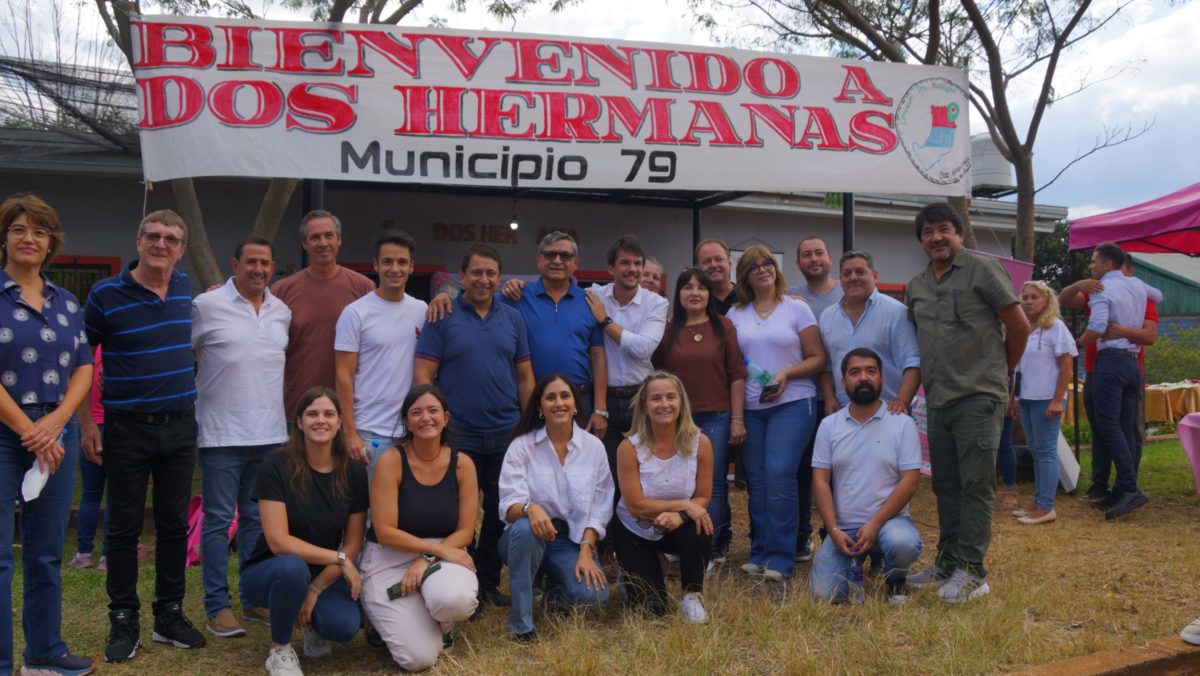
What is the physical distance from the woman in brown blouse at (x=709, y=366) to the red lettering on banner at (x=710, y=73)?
239cm

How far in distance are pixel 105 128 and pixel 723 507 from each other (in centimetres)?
713

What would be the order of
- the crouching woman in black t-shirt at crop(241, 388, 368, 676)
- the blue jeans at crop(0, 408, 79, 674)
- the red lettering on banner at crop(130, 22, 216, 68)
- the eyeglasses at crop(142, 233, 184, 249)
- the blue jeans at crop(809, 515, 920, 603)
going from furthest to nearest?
1. the red lettering on banner at crop(130, 22, 216, 68)
2. the blue jeans at crop(809, 515, 920, 603)
3. the eyeglasses at crop(142, 233, 184, 249)
4. the crouching woman in black t-shirt at crop(241, 388, 368, 676)
5. the blue jeans at crop(0, 408, 79, 674)

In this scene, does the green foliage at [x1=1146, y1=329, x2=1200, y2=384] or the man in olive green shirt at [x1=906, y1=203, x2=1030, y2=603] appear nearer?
the man in olive green shirt at [x1=906, y1=203, x2=1030, y2=603]

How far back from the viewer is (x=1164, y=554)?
18.0ft

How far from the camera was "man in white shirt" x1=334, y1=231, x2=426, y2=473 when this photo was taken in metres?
4.29

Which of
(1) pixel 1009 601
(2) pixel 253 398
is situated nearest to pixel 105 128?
(2) pixel 253 398

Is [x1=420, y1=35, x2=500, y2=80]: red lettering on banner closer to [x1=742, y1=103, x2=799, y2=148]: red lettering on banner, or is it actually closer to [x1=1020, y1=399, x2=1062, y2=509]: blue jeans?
[x1=742, y1=103, x2=799, y2=148]: red lettering on banner

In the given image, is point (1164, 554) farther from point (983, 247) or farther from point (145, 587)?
point (983, 247)

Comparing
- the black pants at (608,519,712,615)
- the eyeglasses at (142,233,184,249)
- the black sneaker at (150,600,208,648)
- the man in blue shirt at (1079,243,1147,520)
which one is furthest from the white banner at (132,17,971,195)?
the black pants at (608,519,712,615)

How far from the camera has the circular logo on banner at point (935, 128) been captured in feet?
24.0

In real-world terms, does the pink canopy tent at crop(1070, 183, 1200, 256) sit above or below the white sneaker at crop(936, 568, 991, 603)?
above

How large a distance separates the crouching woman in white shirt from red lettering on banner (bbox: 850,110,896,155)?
3963 millimetres

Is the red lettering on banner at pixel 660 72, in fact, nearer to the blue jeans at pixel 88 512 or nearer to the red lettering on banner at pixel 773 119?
the red lettering on banner at pixel 773 119

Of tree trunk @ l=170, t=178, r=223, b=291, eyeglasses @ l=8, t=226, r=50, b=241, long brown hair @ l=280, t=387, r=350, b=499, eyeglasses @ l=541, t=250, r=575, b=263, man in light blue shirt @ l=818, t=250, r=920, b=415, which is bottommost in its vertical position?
long brown hair @ l=280, t=387, r=350, b=499
